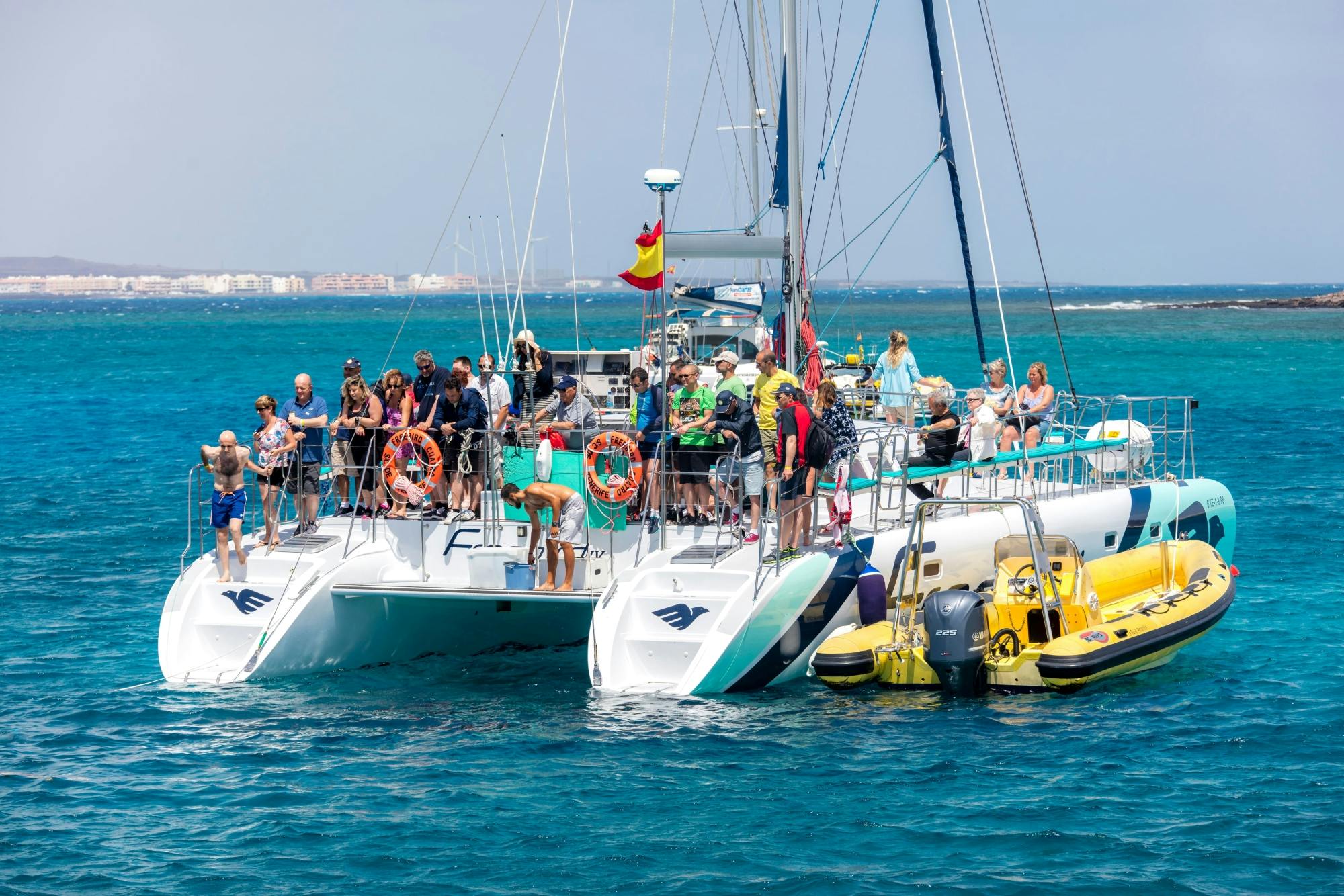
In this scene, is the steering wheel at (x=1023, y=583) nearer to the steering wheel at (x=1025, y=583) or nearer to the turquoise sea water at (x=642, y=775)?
the steering wheel at (x=1025, y=583)

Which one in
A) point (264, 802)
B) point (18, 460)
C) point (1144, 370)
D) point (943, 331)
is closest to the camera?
point (264, 802)

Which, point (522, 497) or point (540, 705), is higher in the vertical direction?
point (522, 497)

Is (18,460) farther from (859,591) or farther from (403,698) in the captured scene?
(859,591)

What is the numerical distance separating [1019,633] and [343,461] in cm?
693

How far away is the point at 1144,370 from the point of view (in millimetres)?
68000

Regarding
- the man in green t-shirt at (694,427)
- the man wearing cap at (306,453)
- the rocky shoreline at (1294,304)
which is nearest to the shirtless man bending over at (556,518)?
the man in green t-shirt at (694,427)

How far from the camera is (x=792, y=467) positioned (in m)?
13.6

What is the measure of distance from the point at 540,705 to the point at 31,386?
52352mm

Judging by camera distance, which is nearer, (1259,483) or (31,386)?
(1259,483)

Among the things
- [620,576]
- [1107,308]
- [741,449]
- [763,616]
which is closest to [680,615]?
[763,616]

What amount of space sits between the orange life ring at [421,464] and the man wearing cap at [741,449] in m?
2.73

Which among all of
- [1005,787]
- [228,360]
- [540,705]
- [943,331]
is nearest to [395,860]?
[540,705]

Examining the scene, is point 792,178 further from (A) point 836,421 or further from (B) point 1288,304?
(B) point 1288,304

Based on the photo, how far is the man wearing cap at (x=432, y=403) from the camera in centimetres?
1489
